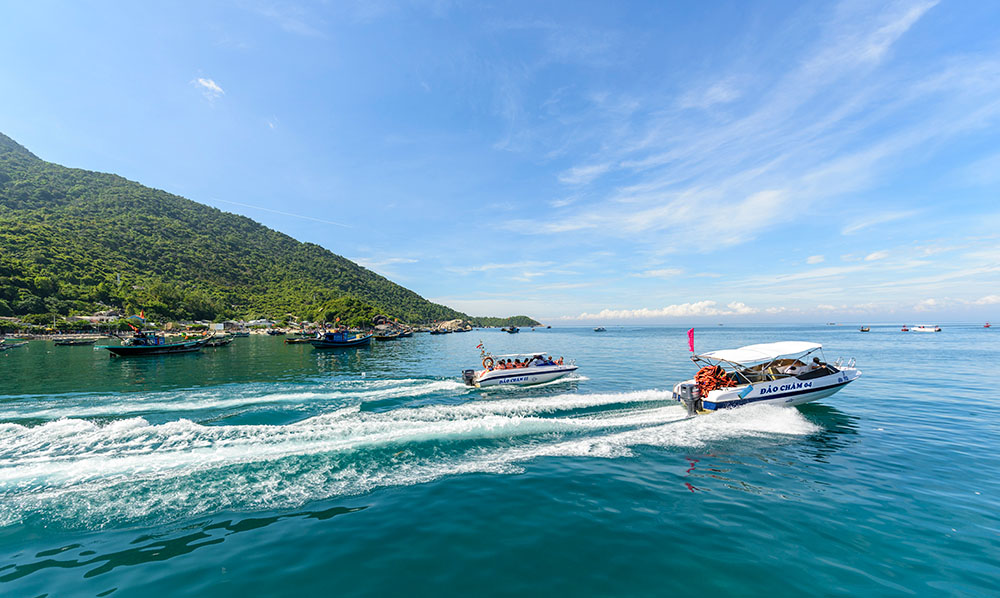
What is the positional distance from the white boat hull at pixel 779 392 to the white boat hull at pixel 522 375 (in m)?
11.6

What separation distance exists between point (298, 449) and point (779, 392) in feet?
80.8

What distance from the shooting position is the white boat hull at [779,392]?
1912 centimetres

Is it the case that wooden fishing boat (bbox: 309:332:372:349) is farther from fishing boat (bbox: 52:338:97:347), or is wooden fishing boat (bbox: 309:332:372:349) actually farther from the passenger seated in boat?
the passenger seated in boat

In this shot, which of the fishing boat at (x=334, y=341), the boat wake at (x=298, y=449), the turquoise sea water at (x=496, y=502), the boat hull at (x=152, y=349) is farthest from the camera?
the fishing boat at (x=334, y=341)

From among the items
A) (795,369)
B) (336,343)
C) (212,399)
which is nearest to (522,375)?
(795,369)

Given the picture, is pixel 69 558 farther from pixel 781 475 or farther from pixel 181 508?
pixel 781 475

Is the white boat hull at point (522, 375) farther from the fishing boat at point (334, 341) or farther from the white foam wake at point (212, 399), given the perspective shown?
the fishing boat at point (334, 341)

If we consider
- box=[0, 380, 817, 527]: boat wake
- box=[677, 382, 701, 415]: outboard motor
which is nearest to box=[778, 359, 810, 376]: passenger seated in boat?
box=[0, 380, 817, 527]: boat wake

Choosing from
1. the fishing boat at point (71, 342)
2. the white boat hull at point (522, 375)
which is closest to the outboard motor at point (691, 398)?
the white boat hull at point (522, 375)

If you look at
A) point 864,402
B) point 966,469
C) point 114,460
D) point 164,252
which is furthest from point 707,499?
point 164,252

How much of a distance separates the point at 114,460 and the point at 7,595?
7.30 meters

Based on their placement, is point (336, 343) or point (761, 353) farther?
point (336, 343)

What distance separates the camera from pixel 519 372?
28812mm

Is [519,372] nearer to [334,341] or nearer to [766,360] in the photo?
[766,360]
